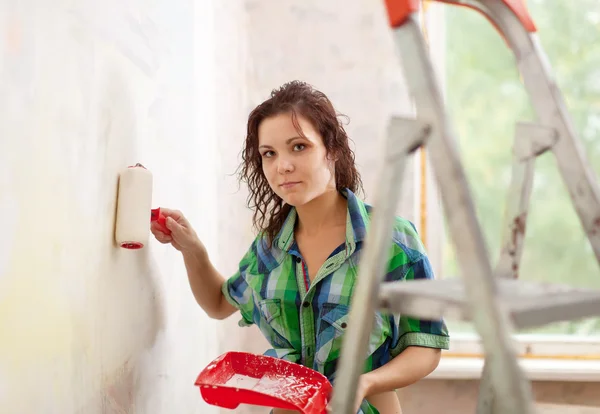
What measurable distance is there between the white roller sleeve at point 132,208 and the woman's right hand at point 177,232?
150 millimetres

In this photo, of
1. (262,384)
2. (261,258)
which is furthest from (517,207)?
(261,258)

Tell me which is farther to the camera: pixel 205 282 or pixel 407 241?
pixel 205 282

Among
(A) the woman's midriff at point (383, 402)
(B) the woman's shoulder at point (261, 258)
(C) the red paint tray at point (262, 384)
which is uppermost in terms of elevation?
(B) the woman's shoulder at point (261, 258)

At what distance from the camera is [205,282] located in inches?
54.3

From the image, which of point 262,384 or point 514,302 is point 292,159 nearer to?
point 262,384

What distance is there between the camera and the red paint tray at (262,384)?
96cm

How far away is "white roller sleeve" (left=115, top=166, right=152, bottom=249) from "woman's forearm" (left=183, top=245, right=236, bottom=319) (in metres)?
0.28

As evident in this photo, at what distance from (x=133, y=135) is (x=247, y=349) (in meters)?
1.12

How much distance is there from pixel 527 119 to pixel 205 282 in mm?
1250

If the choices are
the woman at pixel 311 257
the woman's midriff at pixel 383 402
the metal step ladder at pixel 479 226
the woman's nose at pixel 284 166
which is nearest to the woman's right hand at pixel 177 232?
the woman at pixel 311 257

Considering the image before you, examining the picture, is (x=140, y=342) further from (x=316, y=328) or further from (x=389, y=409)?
(x=389, y=409)

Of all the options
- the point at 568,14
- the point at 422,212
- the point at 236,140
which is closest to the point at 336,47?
the point at 236,140

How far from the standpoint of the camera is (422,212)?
6.76ft

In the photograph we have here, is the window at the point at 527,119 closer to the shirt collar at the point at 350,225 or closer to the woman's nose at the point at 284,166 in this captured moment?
the shirt collar at the point at 350,225
